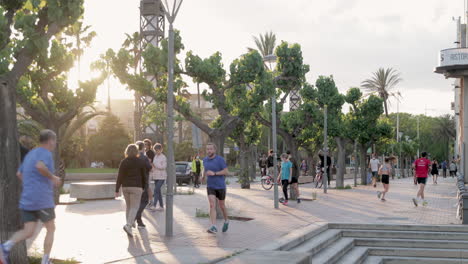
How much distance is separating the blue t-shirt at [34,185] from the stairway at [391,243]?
533 cm

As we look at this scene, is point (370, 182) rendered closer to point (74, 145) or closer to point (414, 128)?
point (74, 145)

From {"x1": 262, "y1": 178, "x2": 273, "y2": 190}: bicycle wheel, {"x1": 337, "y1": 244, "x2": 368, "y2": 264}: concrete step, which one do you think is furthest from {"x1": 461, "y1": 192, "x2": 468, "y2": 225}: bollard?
{"x1": 262, "y1": 178, "x2": 273, "y2": 190}: bicycle wheel

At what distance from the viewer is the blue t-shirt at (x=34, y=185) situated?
21.8 feet

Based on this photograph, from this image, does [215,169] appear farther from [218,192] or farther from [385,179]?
[385,179]

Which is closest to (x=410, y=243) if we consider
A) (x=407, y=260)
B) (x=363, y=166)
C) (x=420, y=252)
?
(x=420, y=252)

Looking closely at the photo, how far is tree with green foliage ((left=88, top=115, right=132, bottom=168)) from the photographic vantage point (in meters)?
56.4

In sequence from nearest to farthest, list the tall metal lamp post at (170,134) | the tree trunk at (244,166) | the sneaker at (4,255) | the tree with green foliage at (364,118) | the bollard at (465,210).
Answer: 1. the sneaker at (4,255)
2. the tall metal lamp post at (170,134)
3. the bollard at (465,210)
4. the tree trunk at (244,166)
5. the tree with green foliage at (364,118)

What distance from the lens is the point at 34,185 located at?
6656 millimetres

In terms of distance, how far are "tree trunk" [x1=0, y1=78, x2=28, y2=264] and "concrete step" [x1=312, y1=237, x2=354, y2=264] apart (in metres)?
4.92

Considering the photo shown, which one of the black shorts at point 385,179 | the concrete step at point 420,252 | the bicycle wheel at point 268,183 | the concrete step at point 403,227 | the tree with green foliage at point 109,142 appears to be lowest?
the concrete step at point 420,252

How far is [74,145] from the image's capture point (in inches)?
1986

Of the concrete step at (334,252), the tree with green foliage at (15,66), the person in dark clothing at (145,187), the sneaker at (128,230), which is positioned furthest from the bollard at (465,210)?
the tree with green foliage at (15,66)

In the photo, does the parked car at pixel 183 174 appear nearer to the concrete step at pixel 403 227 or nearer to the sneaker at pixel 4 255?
the concrete step at pixel 403 227

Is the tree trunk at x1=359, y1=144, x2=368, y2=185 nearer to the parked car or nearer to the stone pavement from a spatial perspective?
the parked car
